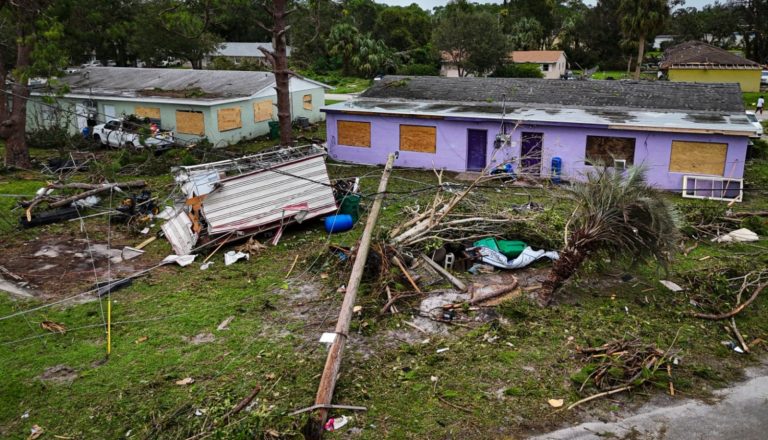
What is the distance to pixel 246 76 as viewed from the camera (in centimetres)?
3141

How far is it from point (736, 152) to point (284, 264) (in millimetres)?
14570

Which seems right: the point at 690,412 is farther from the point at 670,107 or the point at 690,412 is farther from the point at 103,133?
the point at 103,133

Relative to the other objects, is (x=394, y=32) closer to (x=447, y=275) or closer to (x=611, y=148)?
(x=611, y=148)

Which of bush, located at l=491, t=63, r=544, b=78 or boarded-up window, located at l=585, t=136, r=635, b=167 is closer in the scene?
boarded-up window, located at l=585, t=136, r=635, b=167

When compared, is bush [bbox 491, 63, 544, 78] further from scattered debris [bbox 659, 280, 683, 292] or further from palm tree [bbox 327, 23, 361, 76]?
scattered debris [bbox 659, 280, 683, 292]

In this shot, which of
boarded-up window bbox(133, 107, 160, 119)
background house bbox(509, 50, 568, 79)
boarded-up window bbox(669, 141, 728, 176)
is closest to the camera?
boarded-up window bbox(669, 141, 728, 176)

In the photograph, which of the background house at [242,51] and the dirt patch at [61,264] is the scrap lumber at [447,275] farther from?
the background house at [242,51]

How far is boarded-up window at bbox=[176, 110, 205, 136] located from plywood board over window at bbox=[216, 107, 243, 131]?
32.2 inches

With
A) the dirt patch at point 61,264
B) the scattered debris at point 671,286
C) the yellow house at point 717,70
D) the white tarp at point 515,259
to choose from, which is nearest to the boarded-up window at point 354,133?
the dirt patch at point 61,264

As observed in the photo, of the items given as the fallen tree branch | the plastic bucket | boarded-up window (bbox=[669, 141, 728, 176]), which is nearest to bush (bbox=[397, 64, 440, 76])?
boarded-up window (bbox=[669, 141, 728, 176])

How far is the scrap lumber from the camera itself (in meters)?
11.9

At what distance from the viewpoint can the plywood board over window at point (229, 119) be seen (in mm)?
27500

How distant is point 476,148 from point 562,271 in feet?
38.9

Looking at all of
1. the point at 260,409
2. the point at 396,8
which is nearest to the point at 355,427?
the point at 260,409
